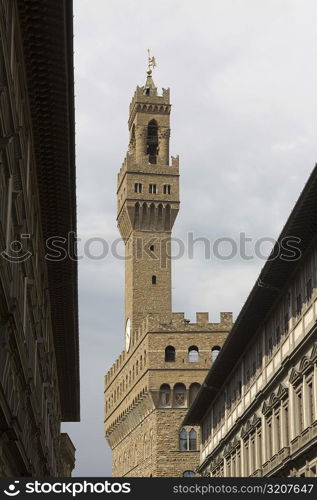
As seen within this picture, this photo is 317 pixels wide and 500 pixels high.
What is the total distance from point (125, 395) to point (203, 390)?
4086 centimetres

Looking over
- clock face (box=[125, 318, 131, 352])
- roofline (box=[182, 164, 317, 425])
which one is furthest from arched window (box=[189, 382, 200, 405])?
roofline (box=[182, 164, 317, 425])

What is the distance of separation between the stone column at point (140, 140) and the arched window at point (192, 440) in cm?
2797

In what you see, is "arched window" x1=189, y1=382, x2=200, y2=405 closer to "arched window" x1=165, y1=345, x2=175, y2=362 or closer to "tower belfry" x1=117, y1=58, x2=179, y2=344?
"arched window" x1=165, y1=345, x2=175, y2=362

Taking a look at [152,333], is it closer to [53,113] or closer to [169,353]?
[169,353]

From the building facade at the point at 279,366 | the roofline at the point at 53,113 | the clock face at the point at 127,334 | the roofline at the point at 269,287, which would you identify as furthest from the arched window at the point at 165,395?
the roofline at the point at 53,113

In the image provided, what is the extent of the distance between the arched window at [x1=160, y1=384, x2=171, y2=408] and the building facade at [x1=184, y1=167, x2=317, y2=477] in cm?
3355

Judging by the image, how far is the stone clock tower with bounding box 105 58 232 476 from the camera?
Result: 277ft

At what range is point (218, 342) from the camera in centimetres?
8656

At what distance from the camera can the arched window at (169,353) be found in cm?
8681

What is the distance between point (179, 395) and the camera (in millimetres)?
85375

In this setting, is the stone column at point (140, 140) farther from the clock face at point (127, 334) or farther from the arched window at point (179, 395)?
the arched window at point (179, 395)

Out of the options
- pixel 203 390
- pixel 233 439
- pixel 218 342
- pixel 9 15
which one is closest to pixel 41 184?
pixel 9 15

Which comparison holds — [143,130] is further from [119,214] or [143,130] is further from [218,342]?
[218,342]

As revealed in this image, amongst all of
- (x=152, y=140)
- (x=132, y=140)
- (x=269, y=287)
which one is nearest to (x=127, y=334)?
(x=152, y=140)
